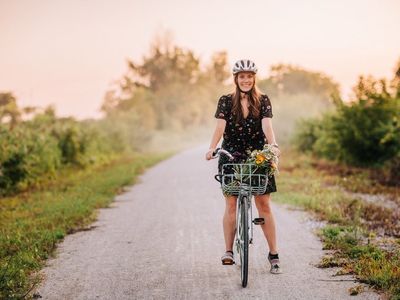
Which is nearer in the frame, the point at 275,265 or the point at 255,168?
the point at 255,168

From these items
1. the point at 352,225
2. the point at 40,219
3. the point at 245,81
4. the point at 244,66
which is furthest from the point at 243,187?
the point at 40,219

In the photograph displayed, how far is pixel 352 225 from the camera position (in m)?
8.52

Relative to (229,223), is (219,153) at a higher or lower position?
higher

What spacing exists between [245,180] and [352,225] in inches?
140

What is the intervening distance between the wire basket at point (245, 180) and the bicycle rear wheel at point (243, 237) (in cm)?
14

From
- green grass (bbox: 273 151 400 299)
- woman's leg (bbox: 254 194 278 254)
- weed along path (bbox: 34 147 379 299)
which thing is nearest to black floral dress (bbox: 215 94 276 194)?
woman's leg (bbox: 254 194 278 254)

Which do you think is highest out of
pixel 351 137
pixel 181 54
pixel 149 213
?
pixel 181 54

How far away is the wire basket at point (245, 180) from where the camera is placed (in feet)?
18.2

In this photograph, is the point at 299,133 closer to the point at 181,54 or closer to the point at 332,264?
the point at 332,264

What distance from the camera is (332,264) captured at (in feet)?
20.5

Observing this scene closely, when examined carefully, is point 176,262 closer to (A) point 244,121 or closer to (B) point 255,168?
(B) point 255,168

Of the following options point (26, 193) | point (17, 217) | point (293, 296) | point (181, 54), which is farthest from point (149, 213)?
point (181, 54)

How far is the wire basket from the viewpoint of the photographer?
5.54 m

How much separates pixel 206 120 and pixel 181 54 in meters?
12.8
